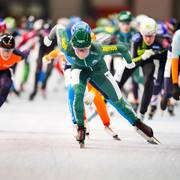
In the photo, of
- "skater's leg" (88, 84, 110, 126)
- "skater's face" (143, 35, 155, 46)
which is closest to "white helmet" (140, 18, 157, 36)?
"skater's face" (143, 35, 155, 46)

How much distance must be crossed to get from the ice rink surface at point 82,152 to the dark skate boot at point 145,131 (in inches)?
3.3

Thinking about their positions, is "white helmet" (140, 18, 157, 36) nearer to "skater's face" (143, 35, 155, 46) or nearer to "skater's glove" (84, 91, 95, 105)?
"skater's face" (143, 35, 155, 46)

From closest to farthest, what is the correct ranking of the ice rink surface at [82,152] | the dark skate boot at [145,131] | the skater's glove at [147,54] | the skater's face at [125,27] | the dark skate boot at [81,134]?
1. the ice rink surface at [82,152]
2. the dark skate boot at [81,134]
3. the dark skate boot at [145,131]
4. the skater's glove at [147,54]
5. the skater's face at [125,27]

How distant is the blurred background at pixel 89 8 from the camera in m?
26.8

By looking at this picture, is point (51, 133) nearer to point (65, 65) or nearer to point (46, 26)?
point (65, 65)

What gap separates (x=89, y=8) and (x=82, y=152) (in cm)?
1767

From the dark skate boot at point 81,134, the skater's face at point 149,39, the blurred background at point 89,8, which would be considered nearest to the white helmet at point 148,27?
the skater's face at point 149,39

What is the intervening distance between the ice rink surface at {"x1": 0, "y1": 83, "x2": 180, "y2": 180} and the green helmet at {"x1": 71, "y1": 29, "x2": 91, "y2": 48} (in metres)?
1.19

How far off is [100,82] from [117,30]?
4.82 metres

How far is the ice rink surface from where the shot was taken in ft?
27.8

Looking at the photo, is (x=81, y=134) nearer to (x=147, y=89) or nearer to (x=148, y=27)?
(x=147, y=89)

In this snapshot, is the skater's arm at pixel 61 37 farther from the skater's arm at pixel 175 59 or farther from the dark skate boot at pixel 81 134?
the skater's arm at pixel 175 59

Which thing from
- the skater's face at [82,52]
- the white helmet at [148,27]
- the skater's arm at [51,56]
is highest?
the skater's face at [82,52]

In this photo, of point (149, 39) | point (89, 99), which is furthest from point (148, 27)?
point (89, 99)
